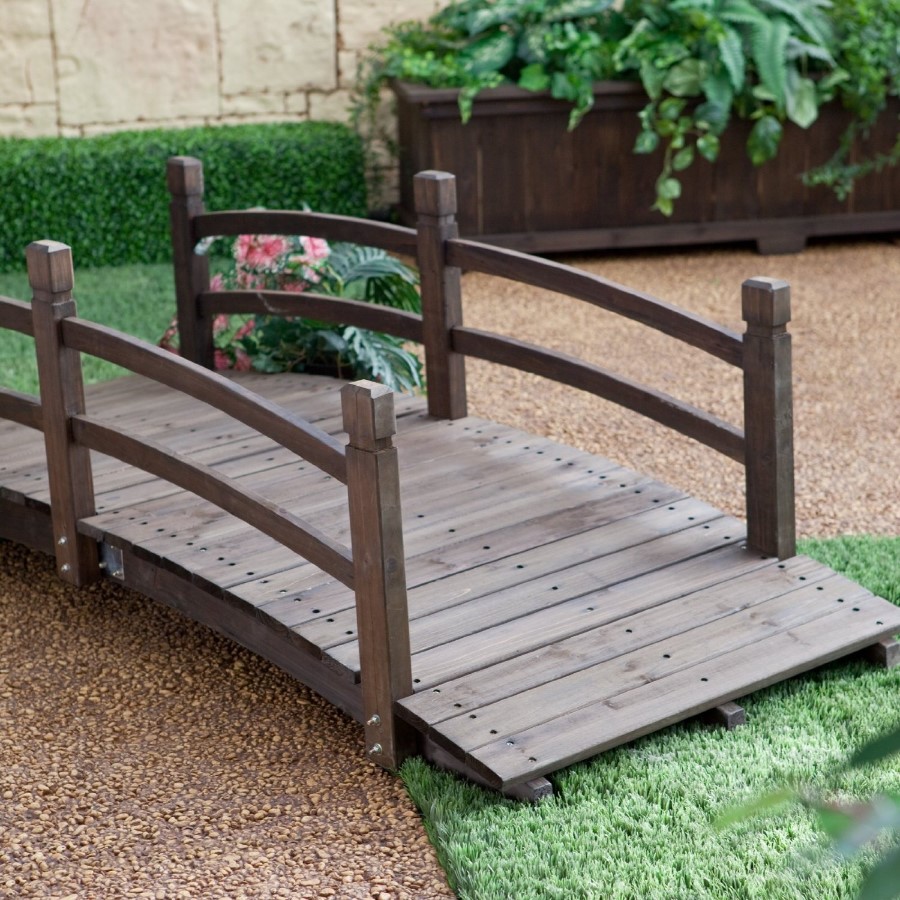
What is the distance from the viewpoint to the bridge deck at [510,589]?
2.96m

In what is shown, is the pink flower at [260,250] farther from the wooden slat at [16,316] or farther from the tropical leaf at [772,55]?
the tropical leaf at [772,55]

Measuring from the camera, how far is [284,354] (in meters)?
5.23

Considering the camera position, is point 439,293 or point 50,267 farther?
point 439,293

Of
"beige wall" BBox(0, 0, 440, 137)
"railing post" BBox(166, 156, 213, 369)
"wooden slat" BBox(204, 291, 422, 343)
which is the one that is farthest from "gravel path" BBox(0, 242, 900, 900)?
"beige wall" BBox(0, 0, 440, 137)

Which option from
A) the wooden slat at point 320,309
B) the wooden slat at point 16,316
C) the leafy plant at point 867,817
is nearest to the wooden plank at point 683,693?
the wooden slat at point 320,309

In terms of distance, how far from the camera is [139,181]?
26.1 feet

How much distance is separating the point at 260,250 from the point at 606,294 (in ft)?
6.52

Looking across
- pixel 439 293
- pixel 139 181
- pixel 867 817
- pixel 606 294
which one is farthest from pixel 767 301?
pixel 139 181

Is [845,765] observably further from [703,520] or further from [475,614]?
[703,520]

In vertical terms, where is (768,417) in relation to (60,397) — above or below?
below

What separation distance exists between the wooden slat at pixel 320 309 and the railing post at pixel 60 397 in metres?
1.11

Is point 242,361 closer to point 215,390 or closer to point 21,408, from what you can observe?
point 21,408

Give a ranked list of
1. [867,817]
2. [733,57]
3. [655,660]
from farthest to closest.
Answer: [733,57]
[655,660]
[867,817]

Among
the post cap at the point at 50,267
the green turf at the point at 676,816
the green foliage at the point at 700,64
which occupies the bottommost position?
the green turf at the point at 676,816
